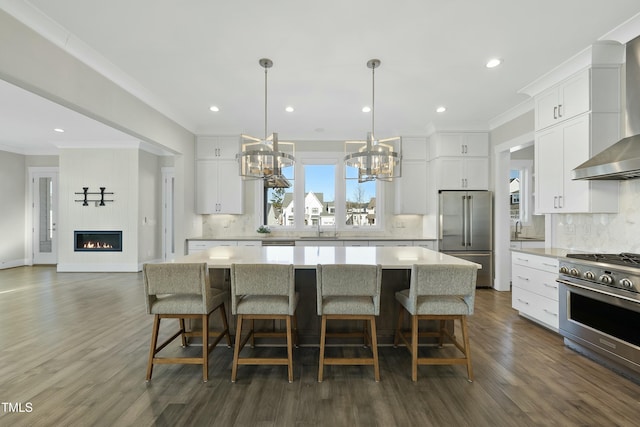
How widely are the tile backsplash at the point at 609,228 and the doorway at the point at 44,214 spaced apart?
10200mm

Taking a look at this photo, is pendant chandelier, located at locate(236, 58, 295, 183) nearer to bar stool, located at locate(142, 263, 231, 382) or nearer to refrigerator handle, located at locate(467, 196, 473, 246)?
bar stool, located at locate(142, 263, 231, 382)

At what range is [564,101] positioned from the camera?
320 cm

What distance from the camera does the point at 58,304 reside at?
4.14 meters

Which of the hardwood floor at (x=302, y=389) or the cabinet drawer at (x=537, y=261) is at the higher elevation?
the cabinet drawer at (x=537, y=261)

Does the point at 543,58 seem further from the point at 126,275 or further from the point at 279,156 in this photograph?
the point at 126,275

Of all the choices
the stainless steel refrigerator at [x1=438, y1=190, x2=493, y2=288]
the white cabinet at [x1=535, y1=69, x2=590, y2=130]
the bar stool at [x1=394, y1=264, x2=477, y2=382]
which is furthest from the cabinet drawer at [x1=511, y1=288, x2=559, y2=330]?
the white cabinet at [x1=535, y1=69, x2=590, y2=130]

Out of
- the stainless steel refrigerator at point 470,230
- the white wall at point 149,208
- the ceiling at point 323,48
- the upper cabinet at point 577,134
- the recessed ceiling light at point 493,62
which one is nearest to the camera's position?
the ceiling at point 323,48

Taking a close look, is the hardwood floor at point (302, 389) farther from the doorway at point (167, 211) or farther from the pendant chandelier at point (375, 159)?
the doorway at point (167, 211)

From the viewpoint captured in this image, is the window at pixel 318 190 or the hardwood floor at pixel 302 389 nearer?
the hardwood floor at pixel 302 389

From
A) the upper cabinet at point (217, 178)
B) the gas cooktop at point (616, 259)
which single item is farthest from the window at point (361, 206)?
the gas cooktop at point (616, 259)

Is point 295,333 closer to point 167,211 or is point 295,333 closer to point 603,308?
point 603,308

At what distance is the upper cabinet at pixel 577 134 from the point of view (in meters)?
2.92

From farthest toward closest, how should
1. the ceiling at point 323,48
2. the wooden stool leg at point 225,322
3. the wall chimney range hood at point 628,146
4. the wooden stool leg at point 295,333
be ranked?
the wooden stool leg at point 295,333
the wooden stool leg at point 225,322
the wall chimney range hood at point 628,146
the ceiling at point 323,48

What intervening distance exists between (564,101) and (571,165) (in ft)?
2.35
